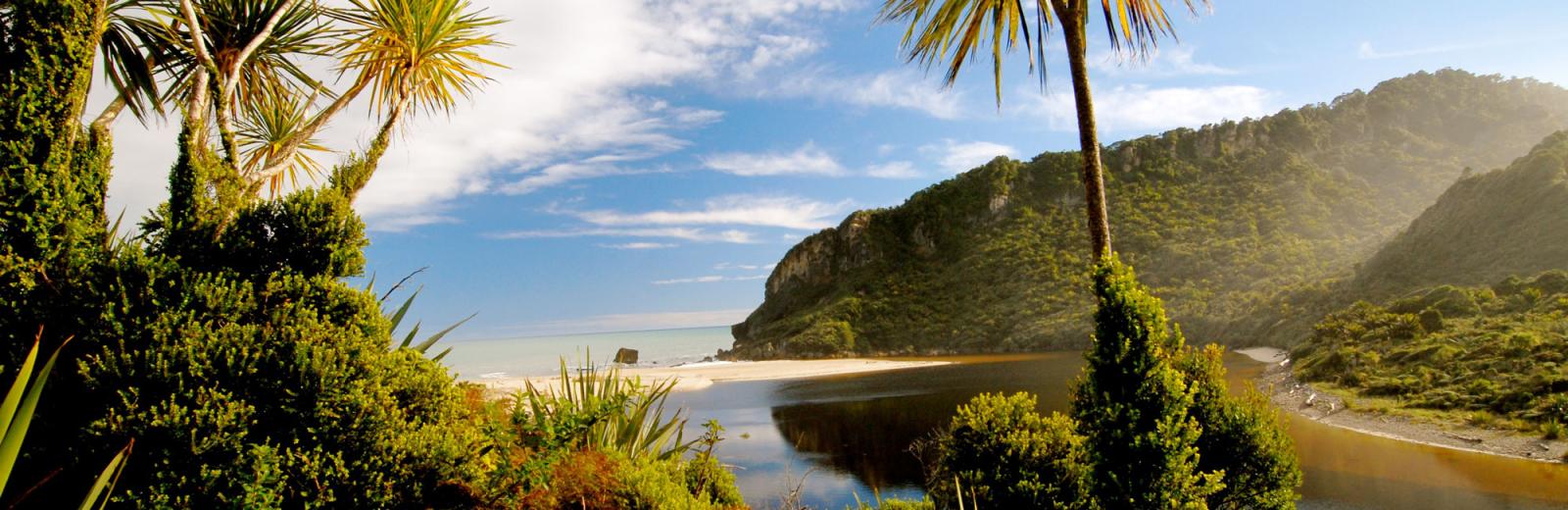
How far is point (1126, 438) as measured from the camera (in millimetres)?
5008

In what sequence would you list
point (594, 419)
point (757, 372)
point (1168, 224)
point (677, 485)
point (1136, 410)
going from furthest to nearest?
point (1168, 224) < point (757, 372) < point (1136, 410) < point (677, 485) < point (594, 419)

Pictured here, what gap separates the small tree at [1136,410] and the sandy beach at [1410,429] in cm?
961

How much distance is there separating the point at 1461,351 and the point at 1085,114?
1859cm

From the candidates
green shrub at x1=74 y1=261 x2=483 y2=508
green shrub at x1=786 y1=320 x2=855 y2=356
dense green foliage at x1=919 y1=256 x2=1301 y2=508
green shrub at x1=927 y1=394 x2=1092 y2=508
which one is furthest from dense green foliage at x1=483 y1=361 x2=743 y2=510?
green shrub at x1=786 y1=320 x2=855 y2=356

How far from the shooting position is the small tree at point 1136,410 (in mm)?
4926

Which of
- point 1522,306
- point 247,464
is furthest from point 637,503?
point 1522,306

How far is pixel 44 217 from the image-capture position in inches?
123

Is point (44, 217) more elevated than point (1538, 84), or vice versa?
point (1538, 84)

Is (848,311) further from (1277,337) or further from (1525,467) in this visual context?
(1525,467)

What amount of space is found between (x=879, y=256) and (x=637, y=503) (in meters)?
69.6

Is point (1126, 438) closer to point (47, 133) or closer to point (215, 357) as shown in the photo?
point (215, 357)

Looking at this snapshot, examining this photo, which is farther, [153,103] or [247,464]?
[153,103]

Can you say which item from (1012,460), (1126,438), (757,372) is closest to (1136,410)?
(1126,438)

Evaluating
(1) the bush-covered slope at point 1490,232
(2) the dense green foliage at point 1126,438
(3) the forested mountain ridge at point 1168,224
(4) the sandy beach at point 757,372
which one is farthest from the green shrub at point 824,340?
(2) the dense green foliage at point 1126,438
